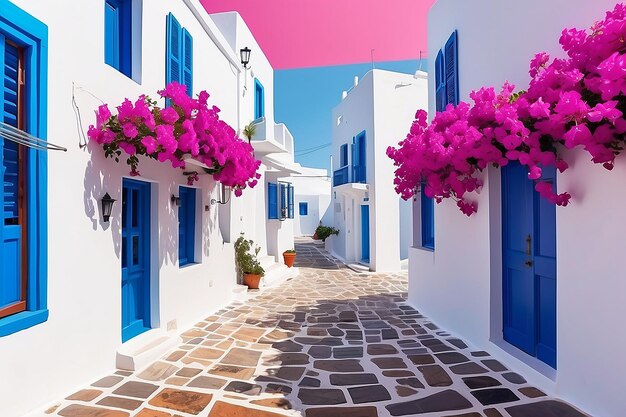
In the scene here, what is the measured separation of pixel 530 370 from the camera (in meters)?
4.53

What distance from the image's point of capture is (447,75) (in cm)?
704

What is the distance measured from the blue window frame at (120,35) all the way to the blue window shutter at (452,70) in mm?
5215

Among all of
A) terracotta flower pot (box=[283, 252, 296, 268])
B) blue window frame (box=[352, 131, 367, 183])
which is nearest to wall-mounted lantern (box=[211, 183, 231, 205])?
terracotta flower pot (box=[283, 252, 296, 268])

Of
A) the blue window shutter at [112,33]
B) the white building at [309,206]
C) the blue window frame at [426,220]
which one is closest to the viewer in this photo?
the blue window shutter at [112,33]

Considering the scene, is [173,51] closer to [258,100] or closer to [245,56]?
[245,56]

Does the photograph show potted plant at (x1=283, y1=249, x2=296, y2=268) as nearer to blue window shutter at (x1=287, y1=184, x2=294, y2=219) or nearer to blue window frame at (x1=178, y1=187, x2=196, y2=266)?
blue window shutter at (x1=287, y1=184, x2=294, y2=219)

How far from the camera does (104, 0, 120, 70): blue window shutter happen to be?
18.1ft

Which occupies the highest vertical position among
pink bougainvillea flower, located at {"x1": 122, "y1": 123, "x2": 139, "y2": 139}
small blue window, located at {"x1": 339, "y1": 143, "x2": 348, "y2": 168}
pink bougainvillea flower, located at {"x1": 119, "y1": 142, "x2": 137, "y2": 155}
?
small blue window, located at {"x1": 339, "y1": 143, "x2": 348, "y2": 168}

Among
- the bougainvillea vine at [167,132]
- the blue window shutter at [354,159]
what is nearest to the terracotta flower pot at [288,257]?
the blue window shutter at [354,159]

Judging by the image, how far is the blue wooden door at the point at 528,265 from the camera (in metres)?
4.58

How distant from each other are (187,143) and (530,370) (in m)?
5.09

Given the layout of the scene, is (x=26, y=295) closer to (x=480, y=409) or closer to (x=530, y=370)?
(x=480, y=409)

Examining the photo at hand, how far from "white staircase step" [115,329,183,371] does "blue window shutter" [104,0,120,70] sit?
13.0 ft

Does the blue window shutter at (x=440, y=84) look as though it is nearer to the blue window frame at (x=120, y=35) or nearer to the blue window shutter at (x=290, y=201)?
the blue window frame at (x=120, y=35)
